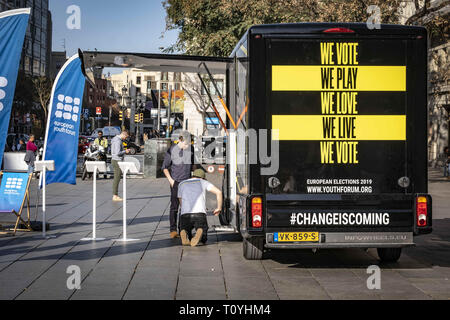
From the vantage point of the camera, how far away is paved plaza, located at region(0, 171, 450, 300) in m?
7.04

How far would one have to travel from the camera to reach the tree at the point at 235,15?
22.6m

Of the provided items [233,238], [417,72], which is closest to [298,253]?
[233,238]

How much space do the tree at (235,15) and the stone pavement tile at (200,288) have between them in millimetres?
16132

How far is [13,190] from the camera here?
11469 mm

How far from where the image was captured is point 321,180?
8008 millimetres

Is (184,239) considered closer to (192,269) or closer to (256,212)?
(192,269)

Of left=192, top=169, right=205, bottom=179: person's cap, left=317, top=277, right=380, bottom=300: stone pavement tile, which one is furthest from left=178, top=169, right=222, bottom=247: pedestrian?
left=317, top=277, right=380, bottom=300: stone pavement tile

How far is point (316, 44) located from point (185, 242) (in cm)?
400

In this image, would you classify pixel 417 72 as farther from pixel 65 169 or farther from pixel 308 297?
pixel 65 169

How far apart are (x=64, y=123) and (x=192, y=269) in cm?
551

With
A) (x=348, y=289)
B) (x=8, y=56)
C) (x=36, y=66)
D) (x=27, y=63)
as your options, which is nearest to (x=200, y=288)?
(x=348, y=289)

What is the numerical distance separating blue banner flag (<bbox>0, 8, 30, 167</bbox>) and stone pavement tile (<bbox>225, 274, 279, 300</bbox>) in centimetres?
410

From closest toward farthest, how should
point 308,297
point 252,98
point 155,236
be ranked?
point 308,297 → point 252,98 → point 155,236
